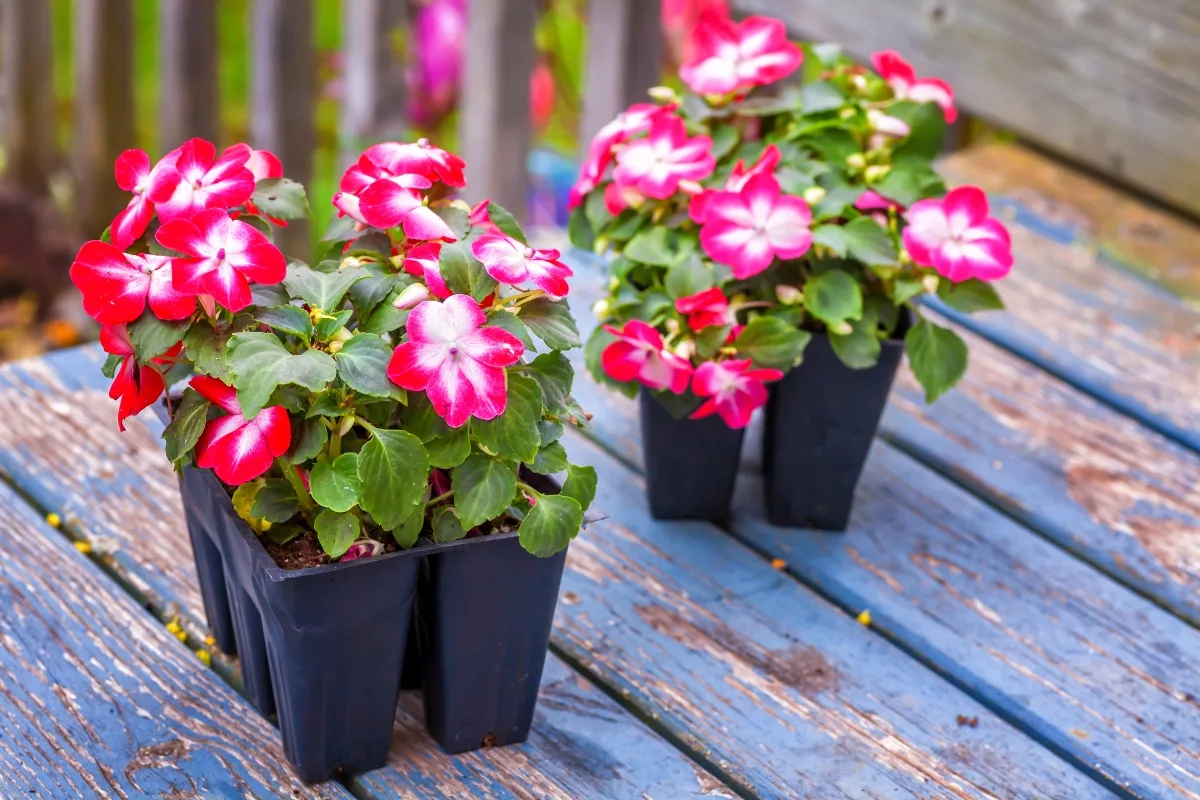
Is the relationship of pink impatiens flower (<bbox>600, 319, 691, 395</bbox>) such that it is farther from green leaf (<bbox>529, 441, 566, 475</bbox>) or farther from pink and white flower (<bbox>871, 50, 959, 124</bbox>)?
pink and white flower (<bbox>871, 50, 959, 124</bbox>)

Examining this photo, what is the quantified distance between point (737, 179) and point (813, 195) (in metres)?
0.06

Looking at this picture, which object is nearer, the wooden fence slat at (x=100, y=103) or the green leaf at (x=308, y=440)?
the green leaf at (x=308, y=440)

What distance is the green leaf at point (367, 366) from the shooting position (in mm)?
761

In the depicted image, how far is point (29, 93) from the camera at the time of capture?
2547 mm

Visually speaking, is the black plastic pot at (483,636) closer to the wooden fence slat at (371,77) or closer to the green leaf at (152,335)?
the green leaf at (152,335)

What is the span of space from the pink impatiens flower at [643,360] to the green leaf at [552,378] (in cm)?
15

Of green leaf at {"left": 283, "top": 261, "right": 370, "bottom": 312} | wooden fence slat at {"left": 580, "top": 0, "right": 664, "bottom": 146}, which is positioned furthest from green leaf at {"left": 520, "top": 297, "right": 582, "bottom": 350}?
wooden fence slat at {"left": 580, "top": 0, "right": 664, "bottom": 146}

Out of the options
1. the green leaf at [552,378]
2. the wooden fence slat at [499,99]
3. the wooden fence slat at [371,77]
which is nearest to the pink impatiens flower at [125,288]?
the green leaf at [552,378]

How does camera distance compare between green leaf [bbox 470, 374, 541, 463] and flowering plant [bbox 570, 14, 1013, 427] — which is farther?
flowering plant [bbox 570, 14, 1013, 427]

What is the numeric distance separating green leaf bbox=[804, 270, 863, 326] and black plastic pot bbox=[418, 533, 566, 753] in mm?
305

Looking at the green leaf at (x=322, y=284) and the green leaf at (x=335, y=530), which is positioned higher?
the green leaf at (x=322, y=284)

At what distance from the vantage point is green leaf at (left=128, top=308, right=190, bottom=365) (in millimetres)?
783

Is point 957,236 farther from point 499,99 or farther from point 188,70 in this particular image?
point 188,70

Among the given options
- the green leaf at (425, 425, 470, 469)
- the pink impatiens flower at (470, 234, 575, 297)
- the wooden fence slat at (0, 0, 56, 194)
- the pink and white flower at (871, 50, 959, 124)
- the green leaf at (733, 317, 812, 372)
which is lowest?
the wooden fence slat at (0, 0, 56, 194)
